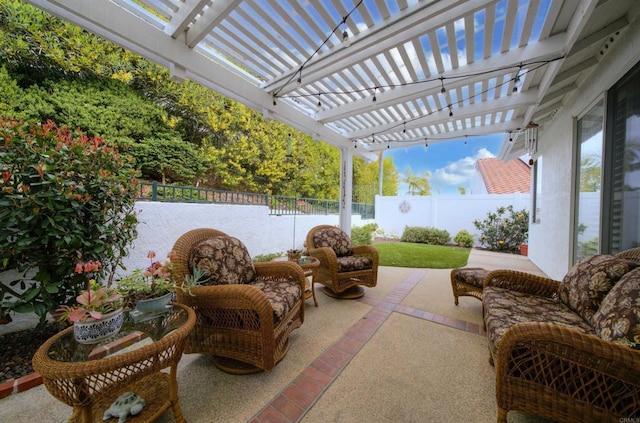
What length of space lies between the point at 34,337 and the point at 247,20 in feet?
11.0

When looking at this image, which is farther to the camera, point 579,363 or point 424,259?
point 424,259

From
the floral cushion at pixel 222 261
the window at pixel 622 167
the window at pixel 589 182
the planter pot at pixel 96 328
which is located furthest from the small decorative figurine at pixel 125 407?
the window at pixel 589 182

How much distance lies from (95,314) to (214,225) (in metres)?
3.17

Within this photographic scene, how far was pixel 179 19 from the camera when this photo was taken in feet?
7.28

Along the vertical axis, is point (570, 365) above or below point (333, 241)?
below

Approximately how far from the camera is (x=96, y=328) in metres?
1.20

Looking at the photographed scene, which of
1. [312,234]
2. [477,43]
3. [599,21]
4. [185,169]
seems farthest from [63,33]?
[599,21]

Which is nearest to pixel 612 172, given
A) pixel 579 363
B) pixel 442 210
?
pixel 579 363

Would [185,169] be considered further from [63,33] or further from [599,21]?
[599,21]

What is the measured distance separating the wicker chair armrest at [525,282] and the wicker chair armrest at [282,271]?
1.90 meters

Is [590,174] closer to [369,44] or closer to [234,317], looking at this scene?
[369,44]

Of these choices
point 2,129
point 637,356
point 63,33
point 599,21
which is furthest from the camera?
point 63,33

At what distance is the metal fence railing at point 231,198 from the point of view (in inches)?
133

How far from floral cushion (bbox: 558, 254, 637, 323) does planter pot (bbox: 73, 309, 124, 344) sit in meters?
2.97
